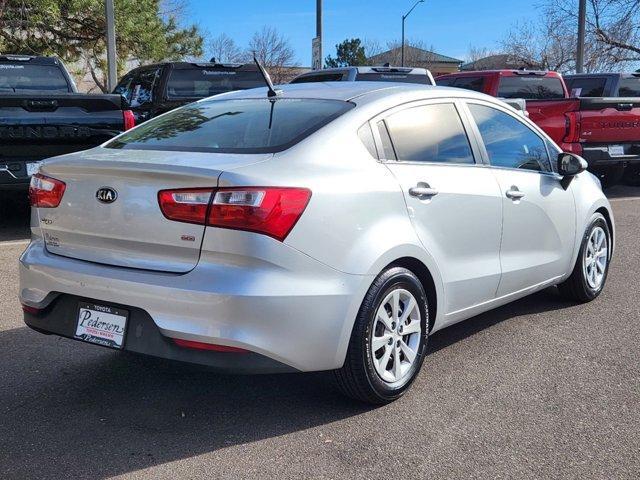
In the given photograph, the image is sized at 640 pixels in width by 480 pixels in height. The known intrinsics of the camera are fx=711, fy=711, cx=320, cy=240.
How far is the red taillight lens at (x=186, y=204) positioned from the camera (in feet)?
10.2

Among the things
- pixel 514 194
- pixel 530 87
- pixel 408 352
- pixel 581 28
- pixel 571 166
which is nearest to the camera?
pixel 408 352

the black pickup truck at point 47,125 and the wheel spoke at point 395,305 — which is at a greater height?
the black pickup truck at point 47,125

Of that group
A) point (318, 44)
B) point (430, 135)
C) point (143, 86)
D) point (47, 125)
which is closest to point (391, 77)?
point (143, 86)

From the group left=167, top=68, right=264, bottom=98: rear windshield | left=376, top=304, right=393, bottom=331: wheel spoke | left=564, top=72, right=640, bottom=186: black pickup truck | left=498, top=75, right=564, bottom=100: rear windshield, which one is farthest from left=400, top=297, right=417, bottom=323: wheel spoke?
left=564, top=72, right=640, bottom=186: black pickup truck

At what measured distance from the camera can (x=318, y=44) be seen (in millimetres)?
18422

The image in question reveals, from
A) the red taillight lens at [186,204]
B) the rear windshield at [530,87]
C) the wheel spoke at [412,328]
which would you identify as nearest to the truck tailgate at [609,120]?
the rear windshield at [530,87]

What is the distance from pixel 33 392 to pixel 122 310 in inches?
38.7

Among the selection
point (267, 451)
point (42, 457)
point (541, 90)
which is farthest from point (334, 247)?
point (541, 90)

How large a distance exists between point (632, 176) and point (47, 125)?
10195 mm

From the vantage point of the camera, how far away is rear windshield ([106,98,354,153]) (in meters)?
3.60

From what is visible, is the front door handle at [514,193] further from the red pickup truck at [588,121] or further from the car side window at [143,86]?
the car side window at [143,86]

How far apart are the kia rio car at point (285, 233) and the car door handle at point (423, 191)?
16 millimetres

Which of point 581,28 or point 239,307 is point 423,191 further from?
point 581,28

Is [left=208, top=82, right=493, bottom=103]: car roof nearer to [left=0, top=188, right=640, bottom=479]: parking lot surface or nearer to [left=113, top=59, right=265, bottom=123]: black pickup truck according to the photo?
[left=0, top=188, right=640, bottom=479]: parking lot surface
